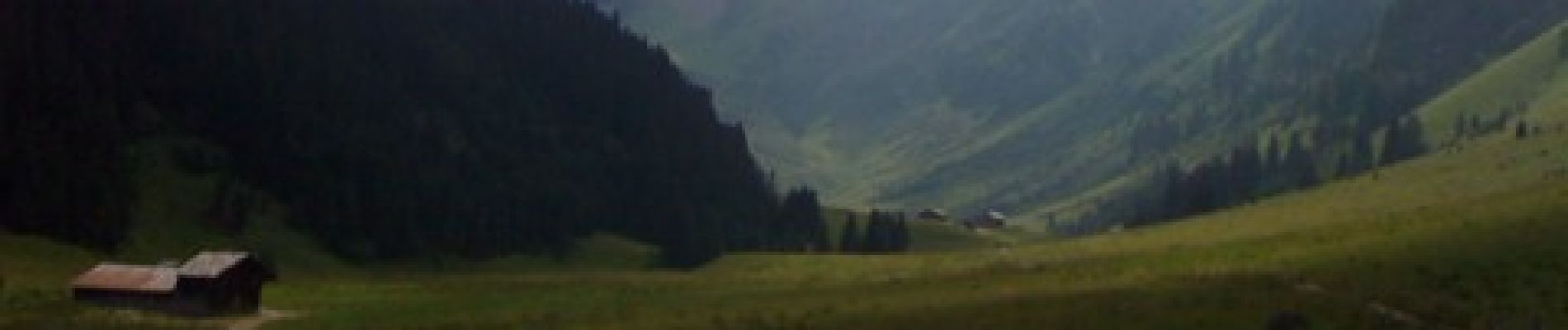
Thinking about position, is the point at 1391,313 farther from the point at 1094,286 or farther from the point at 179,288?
the point at 179,288

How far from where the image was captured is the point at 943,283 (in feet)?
329

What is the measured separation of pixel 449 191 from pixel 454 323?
11477cm

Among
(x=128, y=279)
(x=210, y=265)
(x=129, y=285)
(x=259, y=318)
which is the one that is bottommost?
(x=259, y=318)

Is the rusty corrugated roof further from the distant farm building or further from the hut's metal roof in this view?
the hut's metal roof

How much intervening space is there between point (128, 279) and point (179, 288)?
13.1 feet

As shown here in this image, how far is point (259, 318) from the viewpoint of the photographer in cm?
10044

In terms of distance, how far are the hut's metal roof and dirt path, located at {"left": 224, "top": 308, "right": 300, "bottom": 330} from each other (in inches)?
172

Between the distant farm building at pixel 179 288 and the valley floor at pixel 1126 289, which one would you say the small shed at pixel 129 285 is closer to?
the distant farm building at pixel 179 288

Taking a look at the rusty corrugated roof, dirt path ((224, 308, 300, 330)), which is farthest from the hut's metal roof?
dirt path ((224, 308, 300, 330))

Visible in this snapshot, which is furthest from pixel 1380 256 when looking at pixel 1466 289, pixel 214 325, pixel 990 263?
pixel 214 325

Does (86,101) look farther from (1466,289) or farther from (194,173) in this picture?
(1466,289)

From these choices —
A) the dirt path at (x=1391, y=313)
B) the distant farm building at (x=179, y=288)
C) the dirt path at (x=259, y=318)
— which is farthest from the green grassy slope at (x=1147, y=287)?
→ the distant farm building at (x=179, y=288)

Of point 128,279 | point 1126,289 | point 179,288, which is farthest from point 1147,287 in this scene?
point 128,279

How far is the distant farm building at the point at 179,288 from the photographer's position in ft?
354
